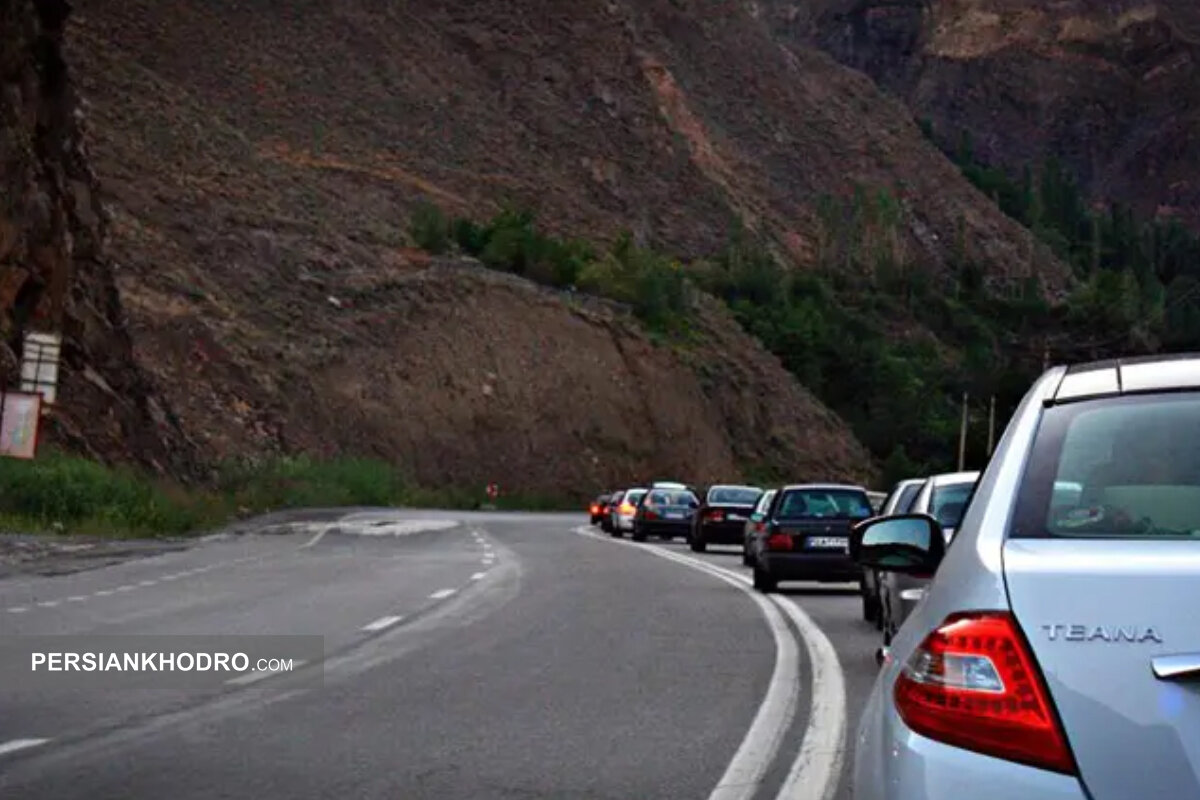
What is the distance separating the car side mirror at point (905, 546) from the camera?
6.59 m

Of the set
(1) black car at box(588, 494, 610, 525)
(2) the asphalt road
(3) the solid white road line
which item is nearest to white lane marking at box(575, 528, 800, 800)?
(2) the asphalt road

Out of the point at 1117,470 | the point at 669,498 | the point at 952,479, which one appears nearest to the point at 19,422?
the point at 669,498

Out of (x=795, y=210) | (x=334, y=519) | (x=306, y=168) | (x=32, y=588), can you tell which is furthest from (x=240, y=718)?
(x=795, y=210)

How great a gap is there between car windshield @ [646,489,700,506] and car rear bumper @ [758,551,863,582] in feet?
84.9

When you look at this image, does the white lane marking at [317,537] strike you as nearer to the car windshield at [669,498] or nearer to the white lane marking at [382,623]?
the car windshield at [669,498]

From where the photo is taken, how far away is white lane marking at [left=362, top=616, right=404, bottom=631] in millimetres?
19078

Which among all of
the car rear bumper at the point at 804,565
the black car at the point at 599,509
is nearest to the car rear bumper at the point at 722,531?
the black car at the point at 599,509

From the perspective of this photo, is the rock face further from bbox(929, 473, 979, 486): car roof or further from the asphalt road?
bbox(929, 473, 979, 486): car roof

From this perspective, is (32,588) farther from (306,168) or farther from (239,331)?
(306,168)

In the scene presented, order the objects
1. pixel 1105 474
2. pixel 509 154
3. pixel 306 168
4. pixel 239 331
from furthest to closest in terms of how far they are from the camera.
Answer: pixel 509 154 → pixel 306 168 → pixel 239 331 → pixel 1105 474

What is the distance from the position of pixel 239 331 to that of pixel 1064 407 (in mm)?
78719

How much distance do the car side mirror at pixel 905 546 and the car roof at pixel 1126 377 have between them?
2.56ft

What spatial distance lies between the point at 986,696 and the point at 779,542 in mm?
22174

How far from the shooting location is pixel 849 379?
123 metres
